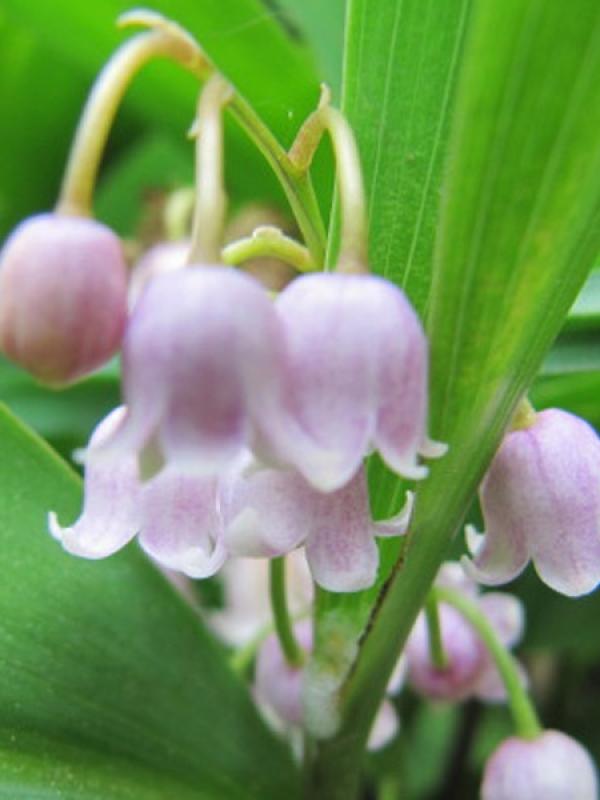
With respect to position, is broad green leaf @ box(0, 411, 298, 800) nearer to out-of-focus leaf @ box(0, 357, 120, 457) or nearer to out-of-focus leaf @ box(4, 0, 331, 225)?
out-of-focus leaf @ box(4, 0, 331, 225)

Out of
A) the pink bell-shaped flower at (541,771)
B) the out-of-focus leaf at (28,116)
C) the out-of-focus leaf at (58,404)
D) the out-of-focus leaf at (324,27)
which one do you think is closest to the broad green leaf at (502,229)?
the pink bell-shaped flower at (541,771)

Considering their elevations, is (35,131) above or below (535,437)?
below

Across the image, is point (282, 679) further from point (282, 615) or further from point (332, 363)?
point (332, 363)

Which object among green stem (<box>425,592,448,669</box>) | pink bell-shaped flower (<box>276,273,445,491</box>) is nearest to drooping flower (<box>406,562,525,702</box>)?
green stem (<box>425,592,448,669</box>)

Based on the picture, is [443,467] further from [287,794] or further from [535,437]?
[287,794]

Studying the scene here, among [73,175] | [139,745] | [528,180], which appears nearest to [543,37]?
[528,180]

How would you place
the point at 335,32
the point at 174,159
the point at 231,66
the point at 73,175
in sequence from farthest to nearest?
the point at 174,159, the point at 335,32, the point at 231,66, the point at 73,175
